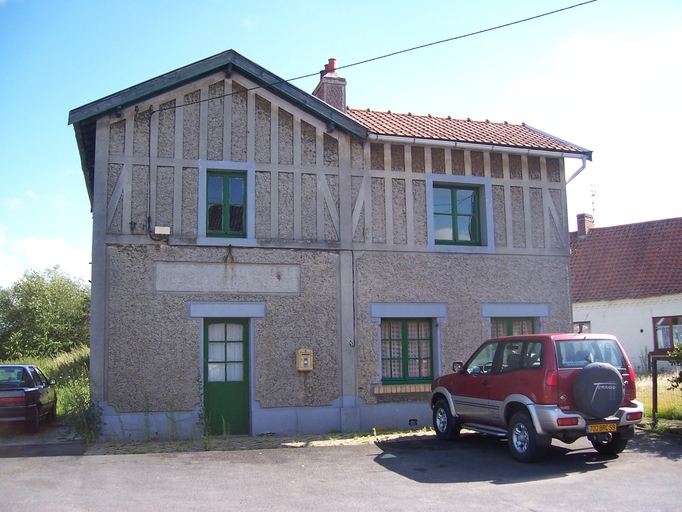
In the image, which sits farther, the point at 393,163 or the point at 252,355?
the point at 393,163

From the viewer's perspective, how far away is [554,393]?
866 cm

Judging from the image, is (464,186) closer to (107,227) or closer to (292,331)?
(292,331)

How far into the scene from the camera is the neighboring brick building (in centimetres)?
2377

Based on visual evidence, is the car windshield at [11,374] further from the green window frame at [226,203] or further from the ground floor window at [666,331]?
the ground floor window at [666,331]

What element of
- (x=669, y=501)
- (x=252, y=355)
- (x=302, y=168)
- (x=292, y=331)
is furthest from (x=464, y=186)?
(x=669, y=501)

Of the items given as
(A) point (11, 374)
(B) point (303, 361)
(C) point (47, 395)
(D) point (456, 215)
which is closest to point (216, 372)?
(B) point (303, 361)

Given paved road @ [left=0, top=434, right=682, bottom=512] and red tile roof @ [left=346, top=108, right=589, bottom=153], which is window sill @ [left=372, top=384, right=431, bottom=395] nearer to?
paved road @ [left=0, top=434, right=682, bottom=512]

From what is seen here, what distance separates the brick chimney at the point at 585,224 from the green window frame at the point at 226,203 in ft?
68.0

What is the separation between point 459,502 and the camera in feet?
23.3

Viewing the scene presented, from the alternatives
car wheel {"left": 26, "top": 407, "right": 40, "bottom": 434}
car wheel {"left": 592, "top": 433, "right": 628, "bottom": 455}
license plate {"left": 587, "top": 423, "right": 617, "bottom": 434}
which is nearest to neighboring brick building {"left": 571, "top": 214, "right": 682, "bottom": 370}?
car wheel {"left": 592, "top": 433, "right": 628, "bottom": 455}

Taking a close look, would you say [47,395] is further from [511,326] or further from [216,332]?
[511,326]

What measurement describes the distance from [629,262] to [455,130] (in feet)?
48.6

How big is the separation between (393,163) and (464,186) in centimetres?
175

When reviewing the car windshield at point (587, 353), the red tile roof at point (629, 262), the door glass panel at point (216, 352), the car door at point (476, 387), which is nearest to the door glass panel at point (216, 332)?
the door glass panel at point (216, 352)
